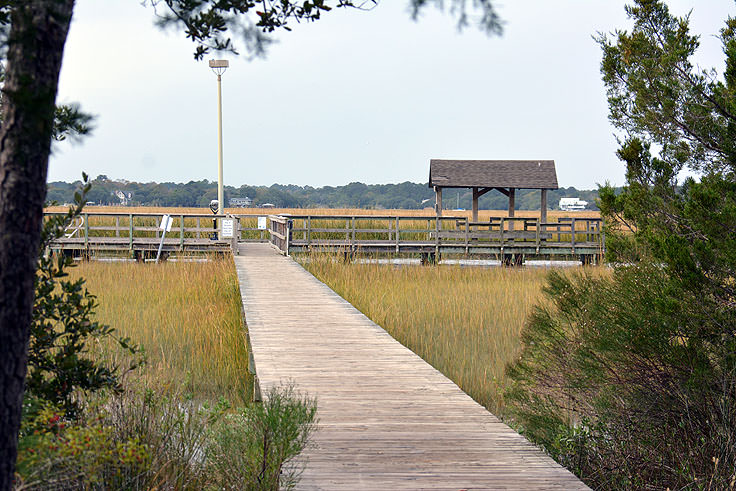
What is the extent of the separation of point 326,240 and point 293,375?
14963 millimetres

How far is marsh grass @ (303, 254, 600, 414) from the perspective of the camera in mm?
7699

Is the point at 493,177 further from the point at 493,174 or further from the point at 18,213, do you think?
the point at 18,213

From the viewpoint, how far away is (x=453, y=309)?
36.5ft

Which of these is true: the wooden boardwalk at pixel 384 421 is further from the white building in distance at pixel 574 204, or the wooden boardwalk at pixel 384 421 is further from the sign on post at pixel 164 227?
the white building in distance at pixel 574 204

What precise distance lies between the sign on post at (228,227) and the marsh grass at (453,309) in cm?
267

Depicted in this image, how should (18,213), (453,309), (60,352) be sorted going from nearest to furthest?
(18,213) → (60,352) → (453,309)

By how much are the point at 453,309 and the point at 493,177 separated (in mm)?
16078

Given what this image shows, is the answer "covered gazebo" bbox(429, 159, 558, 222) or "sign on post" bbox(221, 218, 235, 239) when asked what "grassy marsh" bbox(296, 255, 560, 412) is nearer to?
"sign on post" bbox(221, 218, 235, 239)

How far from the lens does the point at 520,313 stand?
35.6ft

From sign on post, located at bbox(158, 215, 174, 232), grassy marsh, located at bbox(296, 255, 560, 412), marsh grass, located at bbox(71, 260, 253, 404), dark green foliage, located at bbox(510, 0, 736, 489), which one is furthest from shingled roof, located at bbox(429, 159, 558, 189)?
dark green foliage, located at bbox(510, 0, 736, 489)

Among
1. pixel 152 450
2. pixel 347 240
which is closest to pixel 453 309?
pixel 152 450

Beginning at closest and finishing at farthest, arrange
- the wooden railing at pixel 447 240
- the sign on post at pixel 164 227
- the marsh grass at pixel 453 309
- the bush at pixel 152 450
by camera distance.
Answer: the bush at pixel 152 450, the marsh grass at pixel 453 309, the sign on post at pixel 164 227, the wooden railing at pixel 447 240

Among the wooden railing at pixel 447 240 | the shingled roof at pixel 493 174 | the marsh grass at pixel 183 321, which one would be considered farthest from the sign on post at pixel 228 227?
the shingled roof at pixel 493 174

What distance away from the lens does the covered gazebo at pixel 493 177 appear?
25719mm
